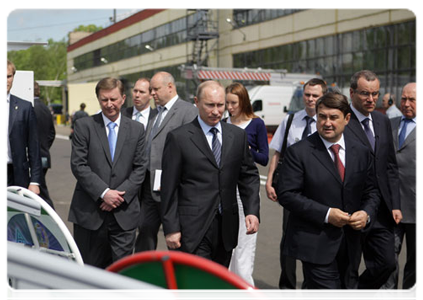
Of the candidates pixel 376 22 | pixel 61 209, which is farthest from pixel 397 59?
pixel 61 209

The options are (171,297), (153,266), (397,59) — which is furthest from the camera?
(397,59)

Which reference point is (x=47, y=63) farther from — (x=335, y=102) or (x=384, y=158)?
(x=335, y=102)

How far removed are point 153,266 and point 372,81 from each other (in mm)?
3188

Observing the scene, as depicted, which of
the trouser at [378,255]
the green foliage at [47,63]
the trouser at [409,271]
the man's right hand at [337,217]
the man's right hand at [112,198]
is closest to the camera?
the man's right hand at [337,217]

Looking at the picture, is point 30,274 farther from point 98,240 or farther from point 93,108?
point 93,108

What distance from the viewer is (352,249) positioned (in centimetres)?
400

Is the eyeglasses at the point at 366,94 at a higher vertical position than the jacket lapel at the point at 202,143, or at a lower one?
higher

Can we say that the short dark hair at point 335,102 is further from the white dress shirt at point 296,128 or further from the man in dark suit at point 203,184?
the white dress shirt at point 296,128

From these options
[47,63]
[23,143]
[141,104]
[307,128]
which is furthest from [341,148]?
[47,63]

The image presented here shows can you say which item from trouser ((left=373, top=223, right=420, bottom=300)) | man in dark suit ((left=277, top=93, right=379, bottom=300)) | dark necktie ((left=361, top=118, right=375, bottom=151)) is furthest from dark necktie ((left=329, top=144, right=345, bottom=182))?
trouser ((left=373, top=223, right=420, bottom=300))

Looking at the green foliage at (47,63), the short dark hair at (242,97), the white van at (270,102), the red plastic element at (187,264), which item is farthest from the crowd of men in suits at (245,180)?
the green foliage at (47,63)

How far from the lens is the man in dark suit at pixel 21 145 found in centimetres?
488

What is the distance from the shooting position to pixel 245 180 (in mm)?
4328

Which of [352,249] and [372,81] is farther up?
[372,81]
